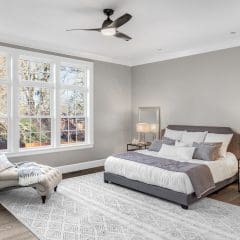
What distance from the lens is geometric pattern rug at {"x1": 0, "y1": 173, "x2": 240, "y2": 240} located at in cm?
289

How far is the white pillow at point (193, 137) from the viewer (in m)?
5.12

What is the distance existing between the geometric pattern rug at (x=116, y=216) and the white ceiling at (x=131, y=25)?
9.58 feet

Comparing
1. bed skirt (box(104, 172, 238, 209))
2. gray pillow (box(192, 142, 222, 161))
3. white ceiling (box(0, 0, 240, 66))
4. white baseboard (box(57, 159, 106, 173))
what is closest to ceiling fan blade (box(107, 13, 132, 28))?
white ceiling (box(0, 0, 240, 66))

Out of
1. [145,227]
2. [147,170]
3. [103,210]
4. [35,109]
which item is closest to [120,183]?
[147,170]

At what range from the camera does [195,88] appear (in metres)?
5.68

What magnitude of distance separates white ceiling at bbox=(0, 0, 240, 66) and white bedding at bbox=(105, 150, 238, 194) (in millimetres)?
2387

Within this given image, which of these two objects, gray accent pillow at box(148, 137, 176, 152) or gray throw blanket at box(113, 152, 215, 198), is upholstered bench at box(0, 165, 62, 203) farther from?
gray accent pillow at box(148, 137, 176, 152)

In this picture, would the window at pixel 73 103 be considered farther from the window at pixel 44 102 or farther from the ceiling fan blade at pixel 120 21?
the ceiling fan blade at pixel 120 21

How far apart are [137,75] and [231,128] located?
304cm

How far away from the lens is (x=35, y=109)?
5.40 meters

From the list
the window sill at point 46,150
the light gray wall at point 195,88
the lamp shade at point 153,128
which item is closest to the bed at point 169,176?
the light gray wall at point 195,88

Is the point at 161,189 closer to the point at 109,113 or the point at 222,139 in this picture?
the point at 222,139

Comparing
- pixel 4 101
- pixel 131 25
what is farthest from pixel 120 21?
pixel 4 101

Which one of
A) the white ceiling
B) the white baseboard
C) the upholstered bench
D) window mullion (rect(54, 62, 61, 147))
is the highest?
the white ceiling
